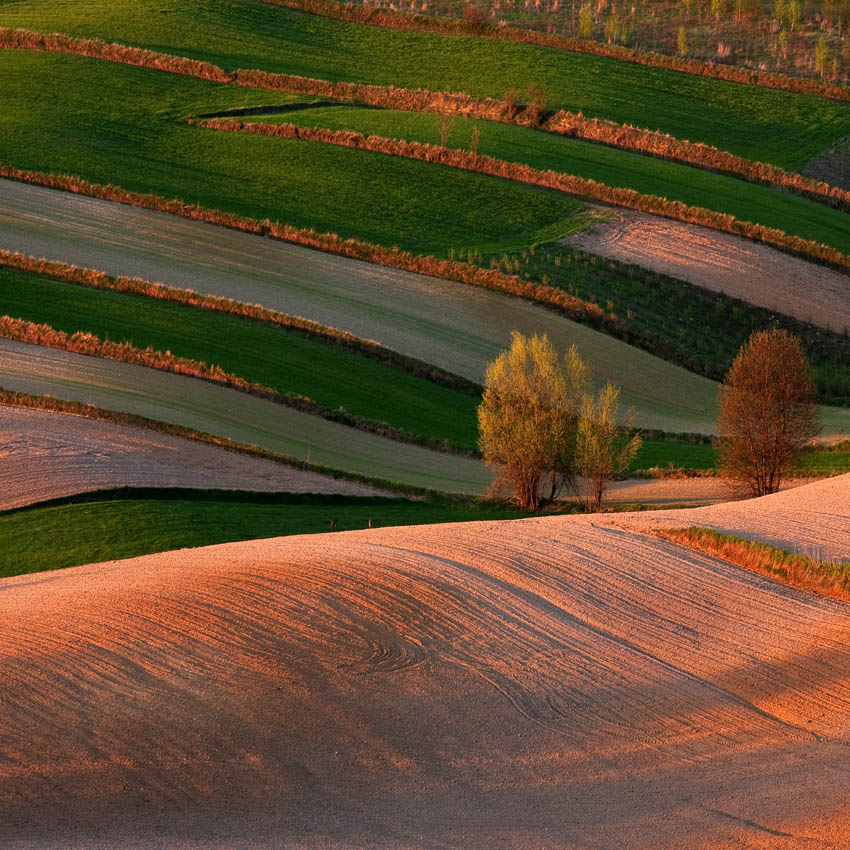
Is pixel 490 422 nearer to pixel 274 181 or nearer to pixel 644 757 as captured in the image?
pixel 644 757

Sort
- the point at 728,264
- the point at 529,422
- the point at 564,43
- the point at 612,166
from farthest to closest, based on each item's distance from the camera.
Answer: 1. the point at 564,43
2. the point at 612,166
3. the point at 728,264
4. the point at 529,422

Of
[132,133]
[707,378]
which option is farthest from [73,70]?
[707,378]

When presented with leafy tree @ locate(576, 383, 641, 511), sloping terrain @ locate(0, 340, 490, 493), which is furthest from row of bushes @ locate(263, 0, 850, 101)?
leafy tree @ locate(576, 383, 641, 511)

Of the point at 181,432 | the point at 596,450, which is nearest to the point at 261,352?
the point at 181,432

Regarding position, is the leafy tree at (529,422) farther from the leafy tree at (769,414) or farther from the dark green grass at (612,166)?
the dark green grass at (612,166)

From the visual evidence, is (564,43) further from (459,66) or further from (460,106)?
(460,106)

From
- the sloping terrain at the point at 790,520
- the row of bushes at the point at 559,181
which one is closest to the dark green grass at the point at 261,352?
the sloping terrain at the point at 790,520

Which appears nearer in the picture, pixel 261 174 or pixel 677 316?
pixel 677 316
